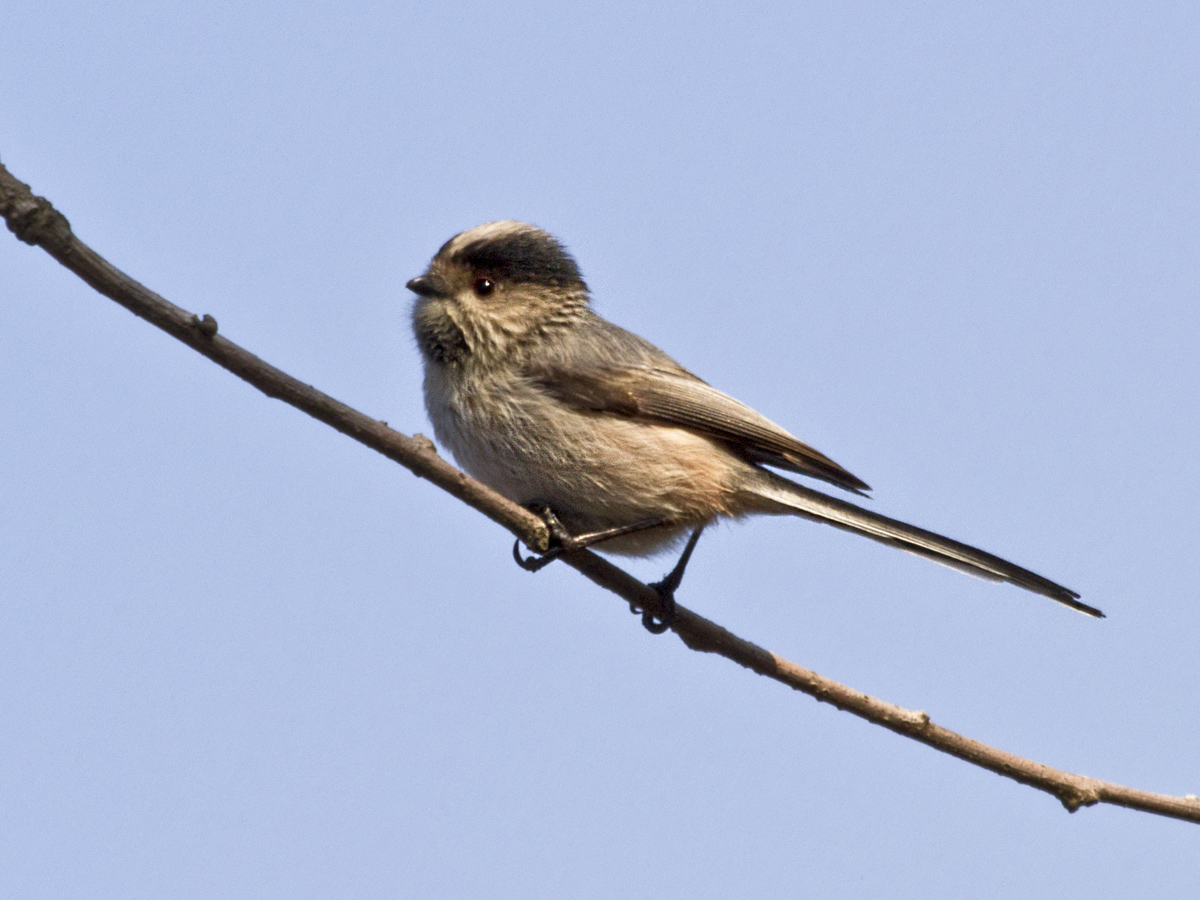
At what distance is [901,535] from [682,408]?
1.00 m

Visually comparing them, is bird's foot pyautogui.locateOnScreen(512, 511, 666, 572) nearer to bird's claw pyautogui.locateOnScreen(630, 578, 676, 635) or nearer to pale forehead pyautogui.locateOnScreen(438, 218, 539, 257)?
bird's claw pyautogui.locateOnScreen(630, 578, 676, 635)

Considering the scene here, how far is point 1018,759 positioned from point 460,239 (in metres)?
3.02

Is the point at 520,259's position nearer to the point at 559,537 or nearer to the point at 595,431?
the point at 595,431

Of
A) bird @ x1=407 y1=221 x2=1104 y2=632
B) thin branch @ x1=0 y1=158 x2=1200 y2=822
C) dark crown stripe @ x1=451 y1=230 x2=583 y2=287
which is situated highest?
dark crown stripe @ x1=451 y1=230 x2=583 y2=287

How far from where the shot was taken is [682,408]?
4750 millimetres

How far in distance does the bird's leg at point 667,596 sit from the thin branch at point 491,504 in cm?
4

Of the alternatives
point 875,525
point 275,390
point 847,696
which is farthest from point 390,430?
point 875,525

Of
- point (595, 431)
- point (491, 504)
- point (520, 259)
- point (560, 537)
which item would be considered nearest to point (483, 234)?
point (520, 259)

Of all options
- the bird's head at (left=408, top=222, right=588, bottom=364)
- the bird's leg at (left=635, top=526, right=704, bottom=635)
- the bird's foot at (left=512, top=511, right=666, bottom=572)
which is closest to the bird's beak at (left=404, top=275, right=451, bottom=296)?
the bird's head at (left=408, top=222, right=588, bottom=364)

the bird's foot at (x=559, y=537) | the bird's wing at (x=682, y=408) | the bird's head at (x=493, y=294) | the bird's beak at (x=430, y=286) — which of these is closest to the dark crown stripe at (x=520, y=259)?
the bird's head at (x=493, y=294)

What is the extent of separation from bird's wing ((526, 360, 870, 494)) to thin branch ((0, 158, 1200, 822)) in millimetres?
834

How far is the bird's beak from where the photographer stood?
492 cm

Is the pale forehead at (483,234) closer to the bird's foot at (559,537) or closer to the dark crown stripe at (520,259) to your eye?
the dark crown stripe at (520,259)

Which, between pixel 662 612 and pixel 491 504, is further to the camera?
pixel 662 612
